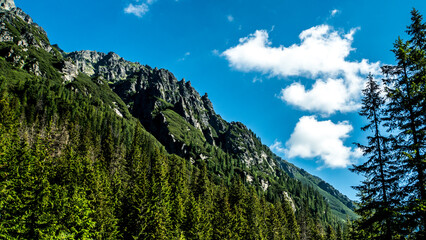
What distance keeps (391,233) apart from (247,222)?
44.2 m

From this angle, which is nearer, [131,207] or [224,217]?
[131,207]

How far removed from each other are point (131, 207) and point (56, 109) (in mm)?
130364

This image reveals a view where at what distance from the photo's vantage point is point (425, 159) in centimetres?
1313

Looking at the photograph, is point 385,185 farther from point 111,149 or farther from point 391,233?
point 111,149

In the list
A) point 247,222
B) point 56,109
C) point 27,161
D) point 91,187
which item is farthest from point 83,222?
point 56,109

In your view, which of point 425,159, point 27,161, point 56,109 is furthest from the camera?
point 56,109

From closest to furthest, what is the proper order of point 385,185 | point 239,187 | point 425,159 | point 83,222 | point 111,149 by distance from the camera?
point 425,159 < point 385,185 < point 83,222 < point 239,187 < point 111,149

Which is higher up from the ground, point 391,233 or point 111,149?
point 111,149

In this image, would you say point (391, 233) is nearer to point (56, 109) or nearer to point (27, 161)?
point (27, 161)

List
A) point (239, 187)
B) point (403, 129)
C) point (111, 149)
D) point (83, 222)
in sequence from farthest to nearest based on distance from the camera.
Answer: point (111, 149) < point (239, 187) < point (83, 222) < point (403, 129)

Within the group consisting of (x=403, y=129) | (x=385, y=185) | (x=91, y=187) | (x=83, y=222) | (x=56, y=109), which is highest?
(x=56, y=109)

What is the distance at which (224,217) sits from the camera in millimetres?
45281

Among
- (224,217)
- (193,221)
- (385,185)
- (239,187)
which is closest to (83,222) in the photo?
(193,221)

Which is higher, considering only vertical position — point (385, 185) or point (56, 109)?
point (56, 109)
